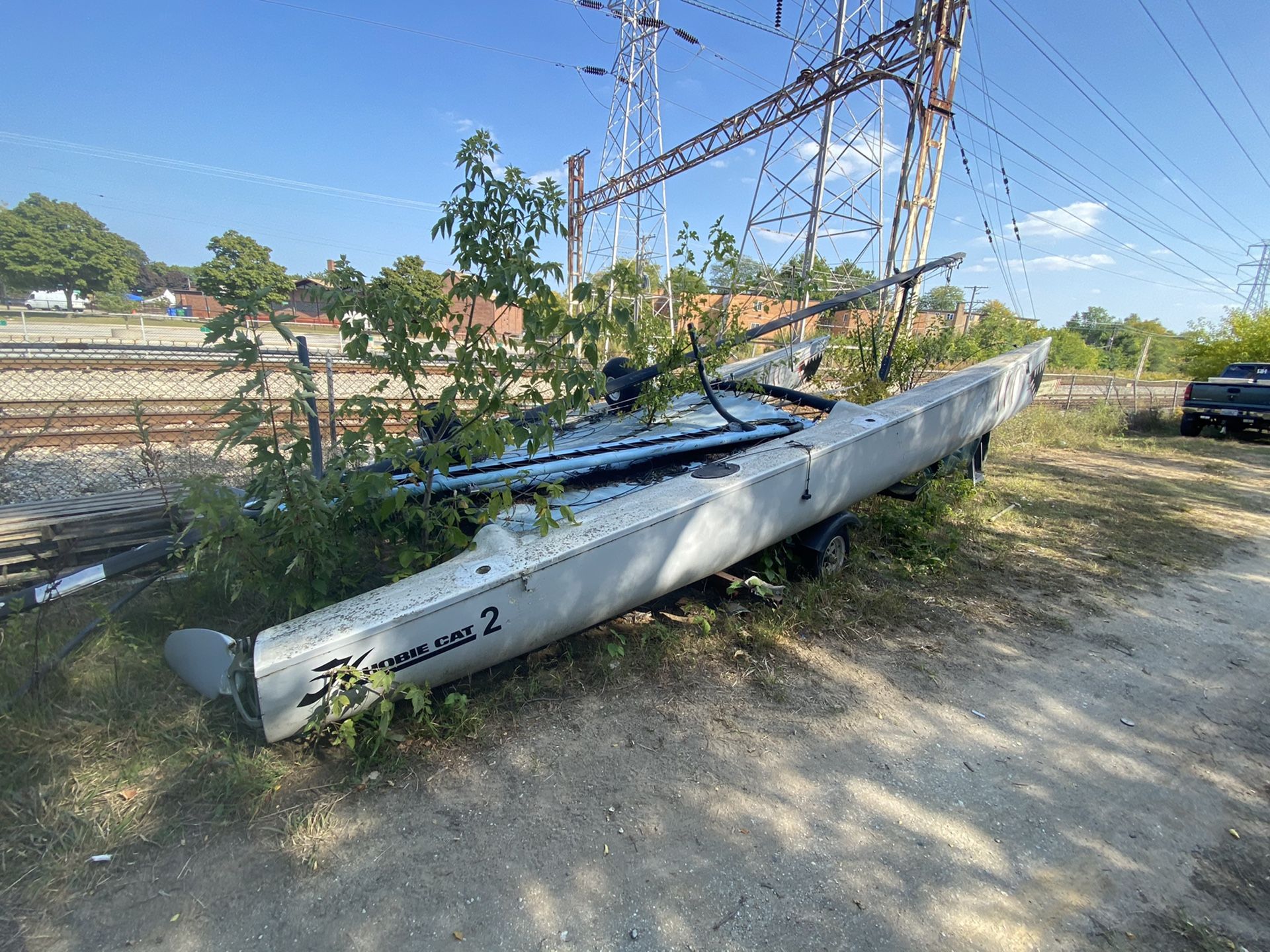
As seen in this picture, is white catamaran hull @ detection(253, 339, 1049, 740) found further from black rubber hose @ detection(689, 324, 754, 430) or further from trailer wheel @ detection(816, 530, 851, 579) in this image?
black rubber hose @ detection(689, 324, 754, 430)

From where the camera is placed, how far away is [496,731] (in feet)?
7.41

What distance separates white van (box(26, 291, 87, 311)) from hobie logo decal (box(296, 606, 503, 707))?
1742 inches

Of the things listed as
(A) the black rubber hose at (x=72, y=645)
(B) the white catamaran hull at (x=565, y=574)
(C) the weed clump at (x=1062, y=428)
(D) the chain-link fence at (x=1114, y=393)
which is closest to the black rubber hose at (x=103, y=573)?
(A) the black rubber hose at (x=72, y=645)

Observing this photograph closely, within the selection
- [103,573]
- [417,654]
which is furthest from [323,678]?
[103,573]

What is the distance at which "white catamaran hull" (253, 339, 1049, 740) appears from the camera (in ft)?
→ 6.15

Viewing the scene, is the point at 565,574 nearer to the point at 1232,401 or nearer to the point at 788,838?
the point at 788,838

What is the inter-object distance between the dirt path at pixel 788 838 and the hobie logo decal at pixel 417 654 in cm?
39

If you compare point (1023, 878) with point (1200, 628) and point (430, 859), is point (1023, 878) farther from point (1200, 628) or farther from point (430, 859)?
point (1200, 628)

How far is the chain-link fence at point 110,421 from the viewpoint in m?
3.99

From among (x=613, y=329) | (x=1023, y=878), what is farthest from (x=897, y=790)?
(x=613, y=329)

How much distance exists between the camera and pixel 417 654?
2045mm

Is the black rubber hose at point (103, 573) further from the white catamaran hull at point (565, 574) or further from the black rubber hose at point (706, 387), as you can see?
the black rubber hose at point (706, 387)

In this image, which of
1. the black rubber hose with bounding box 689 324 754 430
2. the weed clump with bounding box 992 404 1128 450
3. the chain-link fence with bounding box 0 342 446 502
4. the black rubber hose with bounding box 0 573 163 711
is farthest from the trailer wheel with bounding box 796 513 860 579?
the weed clump with bounding box 992 404 1128 450

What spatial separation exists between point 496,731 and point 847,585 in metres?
2.29
